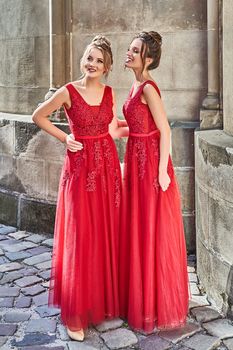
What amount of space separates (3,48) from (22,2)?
1.76 ft

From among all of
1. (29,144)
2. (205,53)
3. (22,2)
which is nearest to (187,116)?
(205,53)

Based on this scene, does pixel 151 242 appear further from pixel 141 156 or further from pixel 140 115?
pixel 140 115

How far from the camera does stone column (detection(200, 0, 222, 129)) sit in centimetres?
468

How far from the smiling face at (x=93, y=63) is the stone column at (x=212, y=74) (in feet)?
5.10

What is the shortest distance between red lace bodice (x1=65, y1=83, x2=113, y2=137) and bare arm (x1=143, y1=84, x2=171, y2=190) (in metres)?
Answer: 0.25

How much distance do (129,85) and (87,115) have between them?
6.16 feet

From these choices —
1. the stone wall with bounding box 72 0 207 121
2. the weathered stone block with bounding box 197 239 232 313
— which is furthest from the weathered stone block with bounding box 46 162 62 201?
the weathered stone block with bounding box 197 239 232 313

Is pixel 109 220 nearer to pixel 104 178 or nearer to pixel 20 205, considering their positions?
pixel 104 178

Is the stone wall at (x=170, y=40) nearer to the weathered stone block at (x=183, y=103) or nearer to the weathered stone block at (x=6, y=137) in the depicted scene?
the weathered stone block at (x=183, y=103)

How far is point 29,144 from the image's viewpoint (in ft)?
18.5

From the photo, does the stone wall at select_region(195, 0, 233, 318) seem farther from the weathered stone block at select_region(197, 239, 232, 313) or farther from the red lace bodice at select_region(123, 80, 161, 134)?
the red lace bodice at select_region(123, 80, 161, 134)

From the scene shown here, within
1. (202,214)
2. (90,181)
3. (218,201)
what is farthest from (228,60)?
(90,181)

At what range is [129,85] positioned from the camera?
5.20m

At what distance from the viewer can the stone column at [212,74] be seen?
468cm
